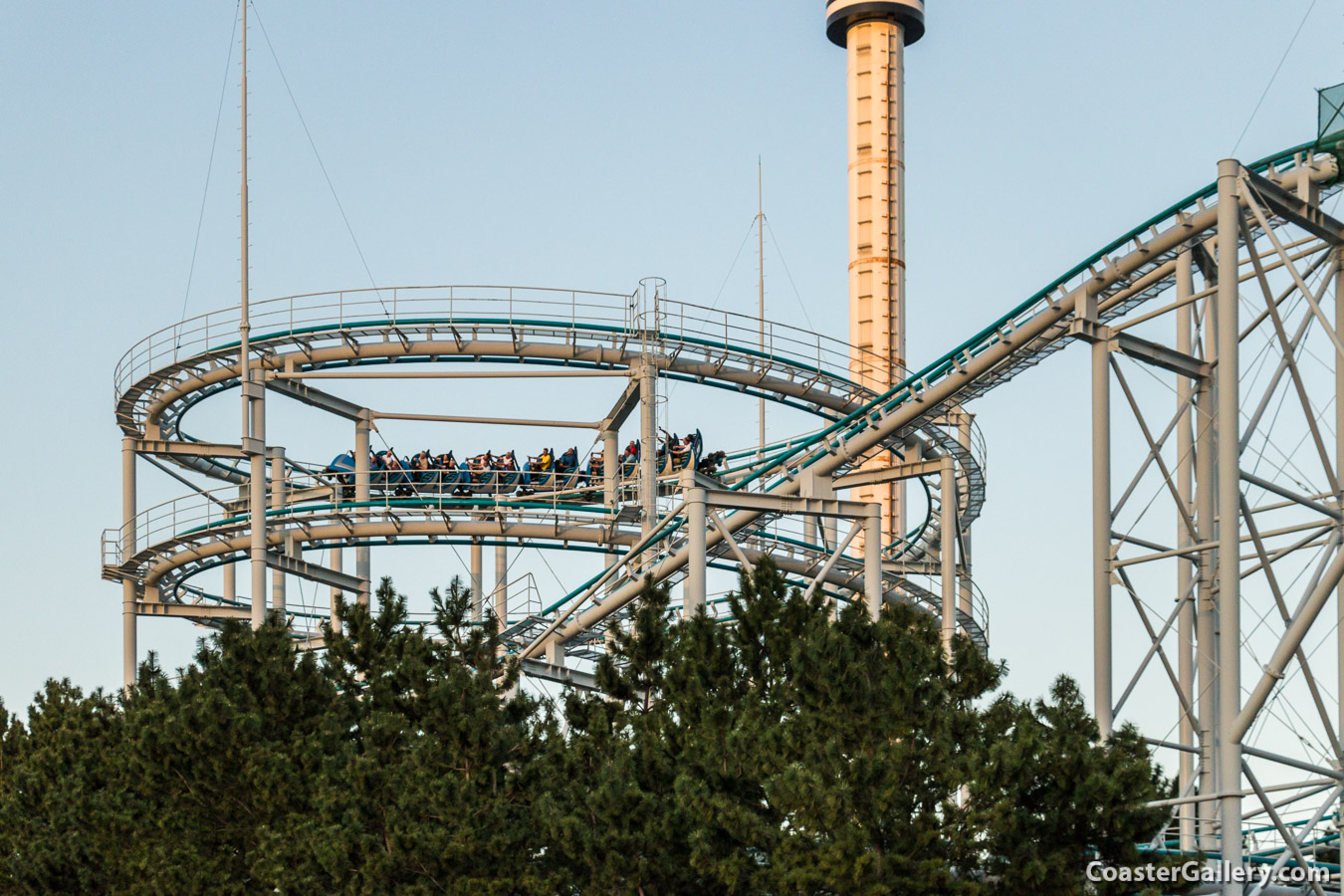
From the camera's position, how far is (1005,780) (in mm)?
18703

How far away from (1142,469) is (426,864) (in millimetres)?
10146

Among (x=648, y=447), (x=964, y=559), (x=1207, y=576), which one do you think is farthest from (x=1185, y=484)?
(x=964, y=559)

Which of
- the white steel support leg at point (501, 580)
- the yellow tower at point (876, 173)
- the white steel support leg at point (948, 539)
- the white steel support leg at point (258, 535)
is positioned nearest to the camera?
the white steel support leg at point (948, 539)

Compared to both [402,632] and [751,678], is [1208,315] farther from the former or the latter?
[402,632]

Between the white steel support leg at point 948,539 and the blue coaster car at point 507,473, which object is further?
the blue coaster car at point 507,473

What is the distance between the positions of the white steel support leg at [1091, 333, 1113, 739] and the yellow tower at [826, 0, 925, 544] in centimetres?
2652

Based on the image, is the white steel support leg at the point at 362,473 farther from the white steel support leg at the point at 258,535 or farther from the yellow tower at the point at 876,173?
the yellow tower at the point at 876,173

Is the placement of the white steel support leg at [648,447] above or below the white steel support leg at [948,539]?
above

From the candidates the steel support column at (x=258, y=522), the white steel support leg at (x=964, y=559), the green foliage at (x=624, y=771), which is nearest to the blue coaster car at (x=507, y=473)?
the steel support column at (x=258, y=522)

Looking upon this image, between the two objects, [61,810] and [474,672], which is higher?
[474,672]

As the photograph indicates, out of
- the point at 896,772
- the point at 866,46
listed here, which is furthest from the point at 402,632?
the point at 866,46

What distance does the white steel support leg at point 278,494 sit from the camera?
122ft

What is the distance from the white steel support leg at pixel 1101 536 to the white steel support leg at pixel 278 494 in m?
16.3

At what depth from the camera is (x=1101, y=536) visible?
25.0 metres
